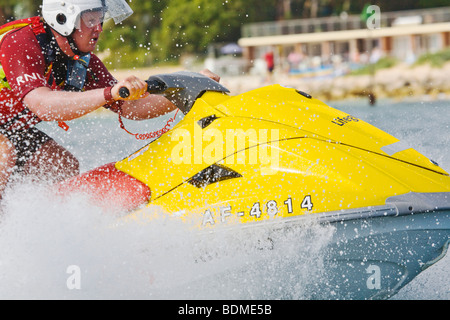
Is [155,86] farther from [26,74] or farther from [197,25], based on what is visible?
[197,25]

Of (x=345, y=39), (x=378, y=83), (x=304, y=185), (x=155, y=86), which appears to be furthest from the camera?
(x=345, y=39)

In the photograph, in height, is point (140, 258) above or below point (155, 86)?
below

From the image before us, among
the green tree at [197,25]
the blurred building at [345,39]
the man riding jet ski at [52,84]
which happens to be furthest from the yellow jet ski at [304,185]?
the green tree at [197,25]

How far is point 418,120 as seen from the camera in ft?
20.3

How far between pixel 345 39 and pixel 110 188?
32077mm

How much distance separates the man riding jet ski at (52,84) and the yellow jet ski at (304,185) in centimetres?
39

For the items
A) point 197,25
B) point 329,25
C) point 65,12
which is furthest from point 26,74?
point 197,25

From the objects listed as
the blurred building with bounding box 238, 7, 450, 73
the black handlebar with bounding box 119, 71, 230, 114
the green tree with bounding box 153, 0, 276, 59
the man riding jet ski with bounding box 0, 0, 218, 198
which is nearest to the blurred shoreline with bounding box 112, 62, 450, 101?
the blurred building with bounding box 238, 7, 450, 73

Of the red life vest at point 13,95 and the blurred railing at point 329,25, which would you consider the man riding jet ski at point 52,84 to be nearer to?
the red life vest at point 13,95

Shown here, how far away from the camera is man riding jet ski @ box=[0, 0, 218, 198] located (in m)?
3.35

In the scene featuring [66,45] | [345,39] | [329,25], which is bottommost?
[66,45]

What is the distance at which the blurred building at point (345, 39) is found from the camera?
105 ft

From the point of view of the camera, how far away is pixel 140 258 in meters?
3.34

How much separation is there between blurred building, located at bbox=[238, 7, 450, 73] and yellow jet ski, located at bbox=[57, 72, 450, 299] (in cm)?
2734
